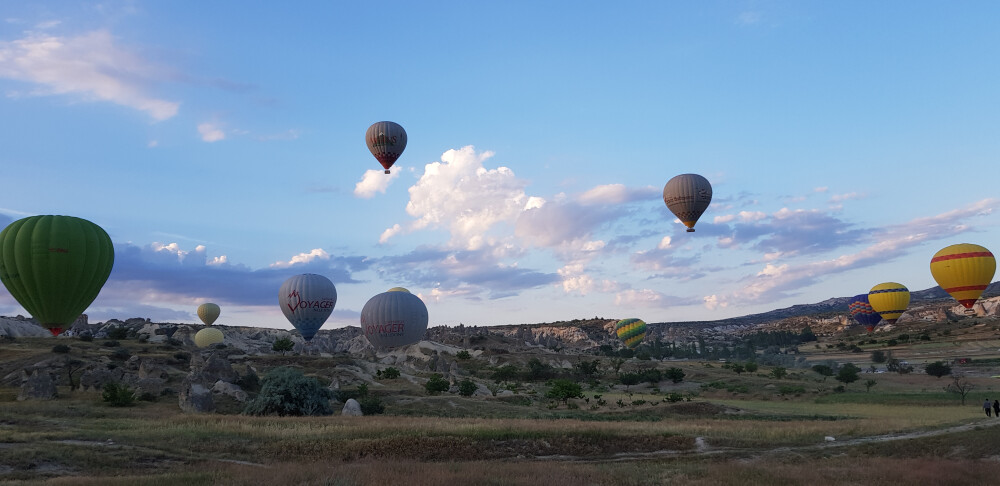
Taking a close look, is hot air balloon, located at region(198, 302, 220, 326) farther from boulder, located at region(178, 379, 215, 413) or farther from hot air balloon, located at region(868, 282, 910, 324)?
hot air balloon, located at region(868, 282, 910, 324)

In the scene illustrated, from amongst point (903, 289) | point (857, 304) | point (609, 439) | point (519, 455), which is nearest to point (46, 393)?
point (519, 455)

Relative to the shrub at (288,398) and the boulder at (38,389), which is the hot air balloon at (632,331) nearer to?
the shrub at (288,398)

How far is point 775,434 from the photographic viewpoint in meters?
33.8

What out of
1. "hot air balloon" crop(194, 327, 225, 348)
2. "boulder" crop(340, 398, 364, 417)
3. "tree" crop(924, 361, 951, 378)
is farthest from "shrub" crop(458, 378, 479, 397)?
"hot air balloon" crop(194, 327, 225, 348)

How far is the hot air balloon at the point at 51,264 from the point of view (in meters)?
42.7

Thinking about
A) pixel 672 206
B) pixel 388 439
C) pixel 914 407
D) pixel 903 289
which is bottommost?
pixel 914 407

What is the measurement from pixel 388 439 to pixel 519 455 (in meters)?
6.10

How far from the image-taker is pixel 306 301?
86125mm

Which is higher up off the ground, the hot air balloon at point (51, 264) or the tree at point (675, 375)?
the hot air balloon at point (51, 264)

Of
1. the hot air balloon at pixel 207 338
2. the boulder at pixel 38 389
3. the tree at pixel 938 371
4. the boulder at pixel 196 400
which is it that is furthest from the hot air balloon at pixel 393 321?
the tree at pixel 938 371

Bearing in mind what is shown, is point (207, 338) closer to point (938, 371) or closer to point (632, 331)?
point (632, 331)

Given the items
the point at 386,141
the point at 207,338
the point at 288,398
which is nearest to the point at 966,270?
the point at 386,141

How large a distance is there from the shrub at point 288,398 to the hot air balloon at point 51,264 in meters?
14.1

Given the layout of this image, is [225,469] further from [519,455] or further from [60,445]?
[519,455]
